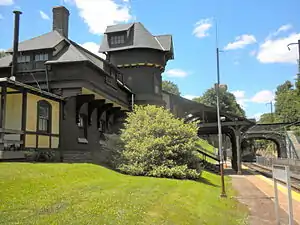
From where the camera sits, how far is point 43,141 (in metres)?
16.9

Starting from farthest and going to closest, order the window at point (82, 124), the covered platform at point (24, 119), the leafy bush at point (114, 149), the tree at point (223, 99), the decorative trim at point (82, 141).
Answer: the tree at point (223, 99)
the window at point (82, 124)
the decorative trim at point (82, 141)
the leafy bush at point (114, 149)
the covered platform at point (24, 119)

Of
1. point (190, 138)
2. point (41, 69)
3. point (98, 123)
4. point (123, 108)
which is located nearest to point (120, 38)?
point (123, 108)

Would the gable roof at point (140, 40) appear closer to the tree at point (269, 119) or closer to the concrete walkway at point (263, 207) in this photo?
the concrete walkway at point (263, 207)

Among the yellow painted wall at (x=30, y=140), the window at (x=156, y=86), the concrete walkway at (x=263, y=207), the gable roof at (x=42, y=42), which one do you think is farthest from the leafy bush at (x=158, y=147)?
the window at (x=156, y=86)

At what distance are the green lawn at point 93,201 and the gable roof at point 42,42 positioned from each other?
9703 mm

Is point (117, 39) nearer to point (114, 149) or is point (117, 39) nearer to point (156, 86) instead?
point (156, 86)

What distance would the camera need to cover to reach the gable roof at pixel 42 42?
804 inches

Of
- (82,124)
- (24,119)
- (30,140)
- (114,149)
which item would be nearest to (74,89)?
(82,124)

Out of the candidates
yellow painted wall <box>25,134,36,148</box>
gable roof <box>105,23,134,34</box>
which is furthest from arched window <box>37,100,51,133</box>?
gable roof <box>105,23,134,34</box>

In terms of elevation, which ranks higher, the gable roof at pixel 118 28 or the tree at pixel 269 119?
the gable roof at pixel 118 28

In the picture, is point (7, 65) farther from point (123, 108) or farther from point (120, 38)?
point (120, 38)

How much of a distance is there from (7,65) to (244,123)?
804 inches

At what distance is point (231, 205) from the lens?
42.8ft

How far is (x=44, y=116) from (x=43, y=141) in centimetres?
125
